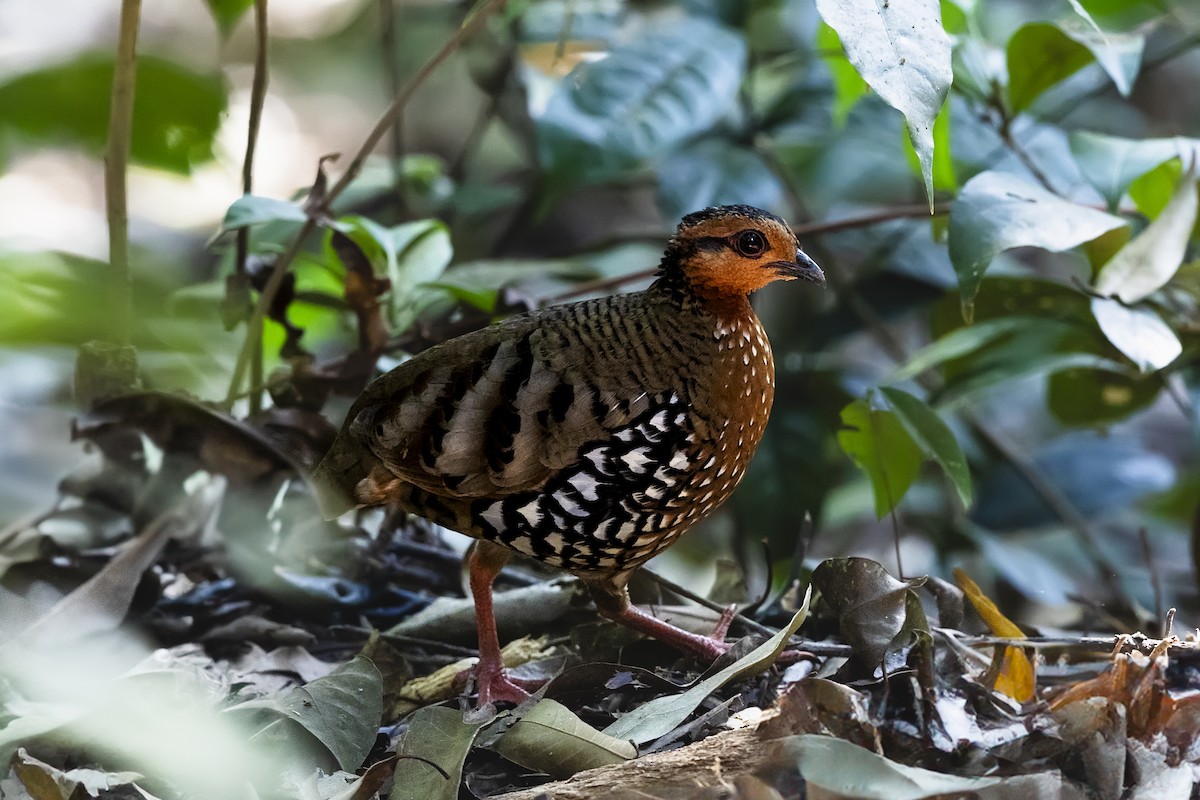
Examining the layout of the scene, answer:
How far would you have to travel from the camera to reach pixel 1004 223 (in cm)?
178

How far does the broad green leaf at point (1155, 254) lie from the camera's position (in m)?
1.93

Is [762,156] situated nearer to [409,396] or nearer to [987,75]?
[987,75]

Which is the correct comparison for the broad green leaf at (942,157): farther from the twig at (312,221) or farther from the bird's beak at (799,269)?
the twig at (312,221)

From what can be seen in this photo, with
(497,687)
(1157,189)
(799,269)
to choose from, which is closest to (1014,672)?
(799,269)

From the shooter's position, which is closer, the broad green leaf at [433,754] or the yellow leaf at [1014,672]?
the broad green leaf at [433,754]

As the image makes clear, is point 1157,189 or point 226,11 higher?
point 226,11

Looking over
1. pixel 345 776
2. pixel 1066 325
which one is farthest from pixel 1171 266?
pixel 345 776

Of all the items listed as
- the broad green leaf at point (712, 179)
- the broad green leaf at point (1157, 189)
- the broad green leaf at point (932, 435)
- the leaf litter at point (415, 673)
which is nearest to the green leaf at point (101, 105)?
the leaf litter at point (415, 673)

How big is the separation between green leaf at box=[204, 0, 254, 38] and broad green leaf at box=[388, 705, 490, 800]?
1228 millimetres

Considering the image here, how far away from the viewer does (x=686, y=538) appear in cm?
371

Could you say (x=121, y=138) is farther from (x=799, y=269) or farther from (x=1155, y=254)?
(x=1155, y=254)

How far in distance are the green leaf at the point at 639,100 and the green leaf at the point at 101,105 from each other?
1921 millimetres

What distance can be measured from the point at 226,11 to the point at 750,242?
1.07 metres

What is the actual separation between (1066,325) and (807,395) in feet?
2.24
